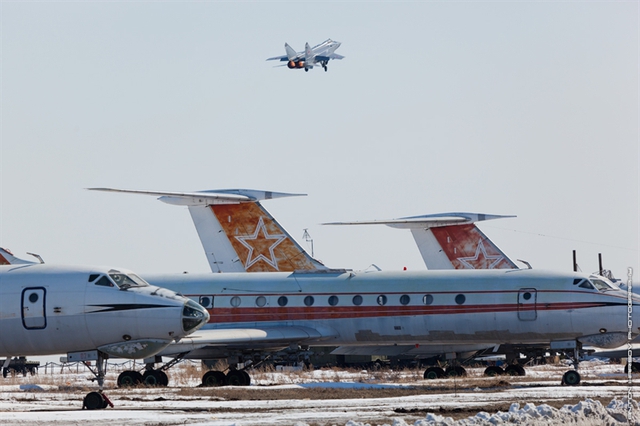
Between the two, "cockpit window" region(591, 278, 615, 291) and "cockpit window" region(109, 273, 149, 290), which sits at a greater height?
"cockpit window" region(109, 273, 149, 290)

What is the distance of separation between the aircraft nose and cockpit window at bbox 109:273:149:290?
1137mm

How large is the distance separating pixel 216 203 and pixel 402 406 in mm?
22451

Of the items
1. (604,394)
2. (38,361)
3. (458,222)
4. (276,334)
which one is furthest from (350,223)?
(604,394)

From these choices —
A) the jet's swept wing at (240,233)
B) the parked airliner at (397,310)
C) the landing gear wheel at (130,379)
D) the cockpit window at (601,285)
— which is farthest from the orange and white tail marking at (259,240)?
the cockpit window at (601,285)

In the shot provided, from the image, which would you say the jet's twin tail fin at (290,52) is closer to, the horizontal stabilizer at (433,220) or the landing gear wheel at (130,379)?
the horizontal stabilizer at (433,220)

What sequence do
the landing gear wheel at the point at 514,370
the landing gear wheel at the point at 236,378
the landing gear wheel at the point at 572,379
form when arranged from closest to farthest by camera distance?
the landing gear wheel at the point at 572,379 → the landing gear wheel at the point at 236,378 → the landing gear wheel at the point at 514,370

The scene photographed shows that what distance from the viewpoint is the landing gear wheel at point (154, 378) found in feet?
105

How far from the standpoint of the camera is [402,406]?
21484 mm

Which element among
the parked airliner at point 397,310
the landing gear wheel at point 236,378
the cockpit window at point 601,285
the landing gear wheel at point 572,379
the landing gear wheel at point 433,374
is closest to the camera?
the landing gear wheel at point 572,379

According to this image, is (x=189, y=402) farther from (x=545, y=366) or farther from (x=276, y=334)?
(x=545, y=366)

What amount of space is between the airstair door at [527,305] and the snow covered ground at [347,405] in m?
1.83

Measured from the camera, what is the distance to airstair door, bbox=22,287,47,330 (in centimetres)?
2267

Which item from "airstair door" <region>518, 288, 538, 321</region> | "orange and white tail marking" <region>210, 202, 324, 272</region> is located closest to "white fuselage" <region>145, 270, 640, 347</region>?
"airstair door" <region>518, 288, 538, 321</region>

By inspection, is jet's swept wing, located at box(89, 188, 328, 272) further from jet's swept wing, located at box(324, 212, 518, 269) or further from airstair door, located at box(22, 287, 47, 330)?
airstair door, located at box(22, 287, 47, 330)
